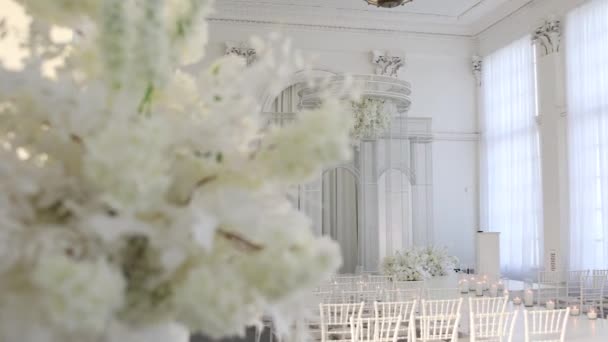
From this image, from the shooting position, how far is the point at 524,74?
1478cm

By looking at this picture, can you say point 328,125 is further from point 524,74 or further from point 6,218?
point 524,74

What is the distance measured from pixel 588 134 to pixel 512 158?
2.81m

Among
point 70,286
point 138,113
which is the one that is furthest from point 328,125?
point 70,286

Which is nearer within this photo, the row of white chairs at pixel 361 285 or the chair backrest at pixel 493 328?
the chair backrest at pixel 493 328

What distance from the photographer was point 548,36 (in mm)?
13633

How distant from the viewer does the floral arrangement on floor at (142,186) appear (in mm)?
802

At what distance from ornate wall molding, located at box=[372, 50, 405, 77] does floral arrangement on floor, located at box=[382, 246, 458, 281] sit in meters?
5.39

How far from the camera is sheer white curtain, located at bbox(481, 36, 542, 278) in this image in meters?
14.2

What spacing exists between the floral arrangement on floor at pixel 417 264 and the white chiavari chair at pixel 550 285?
73.1 inches

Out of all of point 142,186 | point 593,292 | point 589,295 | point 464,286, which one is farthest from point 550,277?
point 142,186

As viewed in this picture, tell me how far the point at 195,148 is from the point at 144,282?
0.21m

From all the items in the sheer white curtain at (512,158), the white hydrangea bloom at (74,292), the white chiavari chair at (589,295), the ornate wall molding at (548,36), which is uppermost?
the ornate wall molding at (548,36)

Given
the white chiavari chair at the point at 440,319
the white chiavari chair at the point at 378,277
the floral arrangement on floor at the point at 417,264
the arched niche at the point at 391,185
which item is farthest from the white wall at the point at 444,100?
the white chiavari chair at the point at 440,319

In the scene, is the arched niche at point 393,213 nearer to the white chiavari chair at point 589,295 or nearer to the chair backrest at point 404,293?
the white chiavari chair at point 589,295
